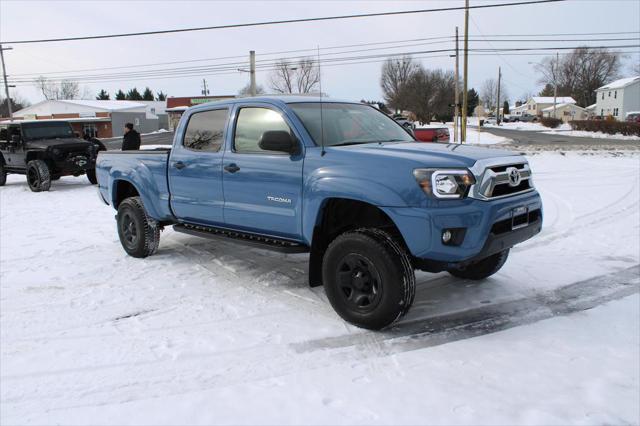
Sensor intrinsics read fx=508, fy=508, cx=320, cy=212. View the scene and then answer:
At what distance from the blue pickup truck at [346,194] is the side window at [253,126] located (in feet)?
0.04

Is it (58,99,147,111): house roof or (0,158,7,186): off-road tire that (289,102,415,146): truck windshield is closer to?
(0,158,7,186): off-road tire

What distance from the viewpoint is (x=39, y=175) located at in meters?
13.2

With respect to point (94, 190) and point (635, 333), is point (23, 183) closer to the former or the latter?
point (94, 190)

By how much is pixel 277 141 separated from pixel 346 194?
2.52 feet

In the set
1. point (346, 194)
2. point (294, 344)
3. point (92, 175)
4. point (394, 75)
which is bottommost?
point (294, 344)

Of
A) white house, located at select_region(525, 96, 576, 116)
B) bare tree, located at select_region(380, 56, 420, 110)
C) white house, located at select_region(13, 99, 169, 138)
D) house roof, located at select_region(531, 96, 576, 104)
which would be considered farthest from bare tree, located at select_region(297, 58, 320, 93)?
white house, located at select_region(525, 96, 576, 116)

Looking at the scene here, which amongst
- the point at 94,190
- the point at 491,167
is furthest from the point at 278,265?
the point at 94,190

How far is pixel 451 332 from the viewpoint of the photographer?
4109mm

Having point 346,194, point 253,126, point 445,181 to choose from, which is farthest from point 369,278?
point 253,126

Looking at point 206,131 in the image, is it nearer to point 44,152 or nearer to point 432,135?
point 44,152

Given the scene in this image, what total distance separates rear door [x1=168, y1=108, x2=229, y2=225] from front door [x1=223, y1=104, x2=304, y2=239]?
17 cm

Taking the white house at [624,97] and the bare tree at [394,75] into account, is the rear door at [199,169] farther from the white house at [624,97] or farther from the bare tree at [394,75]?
the white house at [624,97]

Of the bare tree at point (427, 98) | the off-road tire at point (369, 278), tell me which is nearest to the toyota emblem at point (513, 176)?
the off-road tire at point (369, 278)

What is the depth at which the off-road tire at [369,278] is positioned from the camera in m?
3.82
